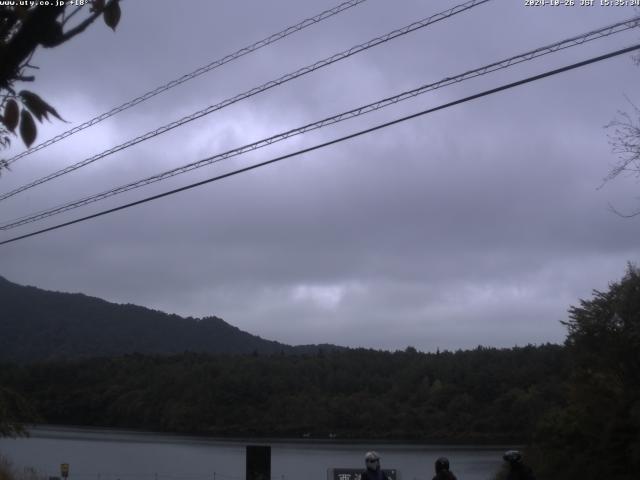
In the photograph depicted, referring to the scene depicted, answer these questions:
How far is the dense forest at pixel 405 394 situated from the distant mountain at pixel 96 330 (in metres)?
27.7

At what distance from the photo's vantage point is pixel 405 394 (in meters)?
53.1

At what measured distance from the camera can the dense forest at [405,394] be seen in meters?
23.9

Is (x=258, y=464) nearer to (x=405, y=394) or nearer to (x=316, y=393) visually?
(x=405, y=394)

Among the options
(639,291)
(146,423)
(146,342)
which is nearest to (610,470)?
(639,291)

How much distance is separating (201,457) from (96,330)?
283 ft

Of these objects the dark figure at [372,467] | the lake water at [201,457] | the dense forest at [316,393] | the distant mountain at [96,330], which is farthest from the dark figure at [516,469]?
the distant mountain at [96,330]

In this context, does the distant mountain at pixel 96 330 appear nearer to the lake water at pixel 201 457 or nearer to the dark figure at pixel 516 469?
the lake water at pixel 201 457

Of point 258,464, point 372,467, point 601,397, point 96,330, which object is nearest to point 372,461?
point 372,467

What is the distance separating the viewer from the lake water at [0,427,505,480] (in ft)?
103

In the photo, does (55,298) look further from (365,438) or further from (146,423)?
(365,438)

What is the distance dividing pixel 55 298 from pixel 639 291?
111514 millimetres

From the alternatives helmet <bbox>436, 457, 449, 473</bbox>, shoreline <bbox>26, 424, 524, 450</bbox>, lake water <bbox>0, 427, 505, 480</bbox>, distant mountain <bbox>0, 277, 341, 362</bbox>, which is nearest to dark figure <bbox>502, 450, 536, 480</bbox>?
helmet <bbox>436, 457, 449, 473</bbox>

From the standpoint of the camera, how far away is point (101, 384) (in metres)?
58.5

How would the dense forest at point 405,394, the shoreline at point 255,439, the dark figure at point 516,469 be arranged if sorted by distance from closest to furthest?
the dark figure at point 516,469
the dense forest at point 405,394
the shoreline at point 255,439
